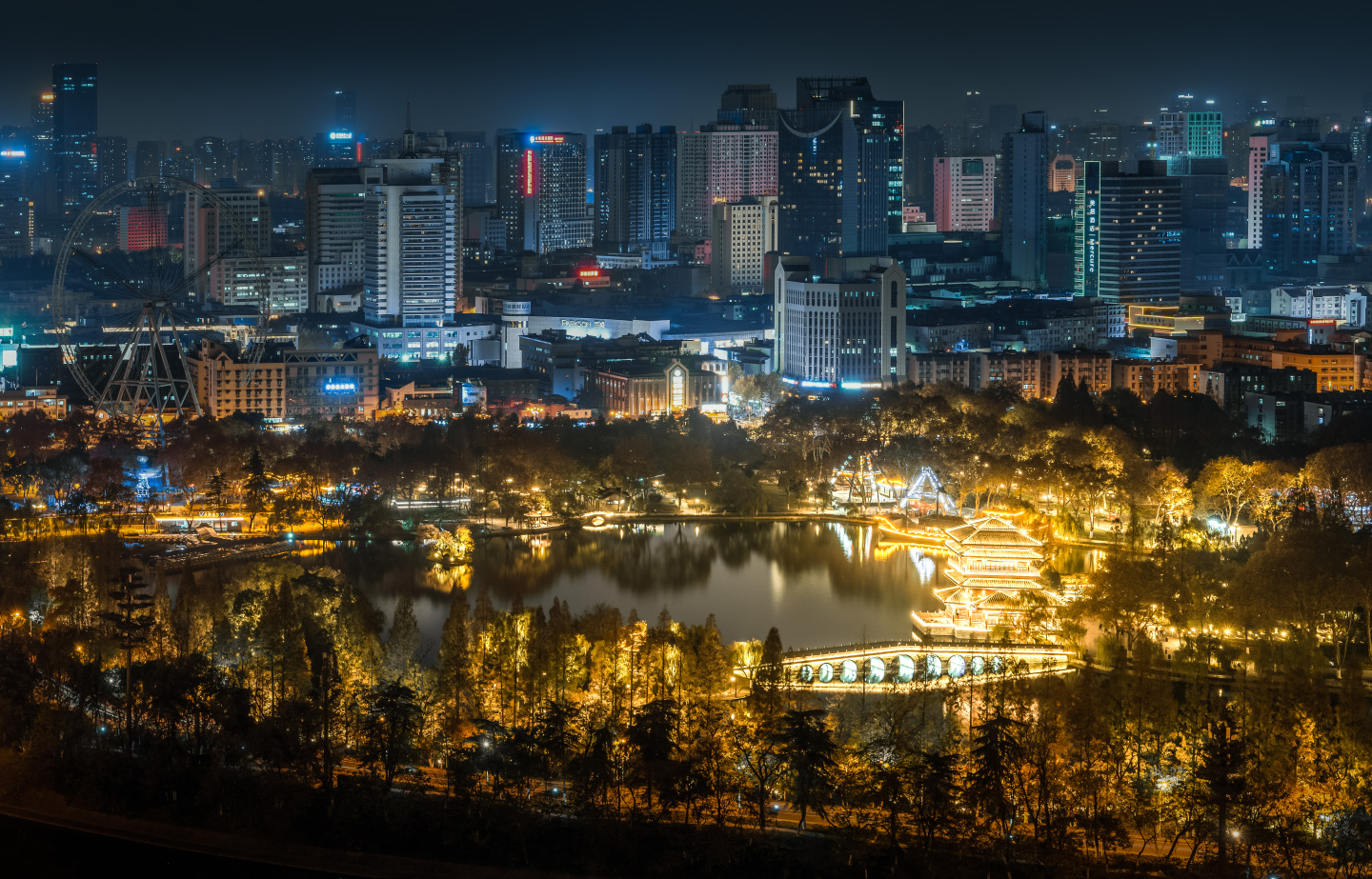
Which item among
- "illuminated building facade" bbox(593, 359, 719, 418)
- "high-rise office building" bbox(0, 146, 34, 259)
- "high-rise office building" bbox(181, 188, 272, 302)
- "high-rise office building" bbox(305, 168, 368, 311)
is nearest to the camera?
"illuminated building facade" bbox(593, 359, 719, 418)

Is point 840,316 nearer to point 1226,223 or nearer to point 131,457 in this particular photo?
point 131,457

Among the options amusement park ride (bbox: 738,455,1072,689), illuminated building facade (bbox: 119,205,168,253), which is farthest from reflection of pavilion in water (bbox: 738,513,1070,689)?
illuminated building facade (bbox: 119,205,168,253)

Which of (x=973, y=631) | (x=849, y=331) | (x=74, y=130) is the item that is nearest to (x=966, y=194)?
(x=849, y=331)

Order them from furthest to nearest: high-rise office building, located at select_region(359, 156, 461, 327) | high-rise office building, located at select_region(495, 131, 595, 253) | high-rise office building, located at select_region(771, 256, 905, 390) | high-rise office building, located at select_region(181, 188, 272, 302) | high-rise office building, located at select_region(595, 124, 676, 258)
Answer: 1. high-rise office building, located at select_region(495, 131, 595, 253)
2. high-rise office building, located at select_region(595, 124, 676, 258)
3. high-rise office building, located at select_region(181, 188, 272, 302)
4. high-rise office building, located at select_region(359, 156, 461, 327)
5. high-rise office building, located at select_region(771, 256, 905, 390)

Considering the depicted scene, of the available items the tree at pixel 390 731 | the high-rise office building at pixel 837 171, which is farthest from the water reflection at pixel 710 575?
the high-rise office building at pixel 837 171

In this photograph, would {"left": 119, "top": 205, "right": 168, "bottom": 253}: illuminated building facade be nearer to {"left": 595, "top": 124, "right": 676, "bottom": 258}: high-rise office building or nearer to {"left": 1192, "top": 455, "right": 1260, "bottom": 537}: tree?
{"left": 595, "top": 124, "right": 676, "bottom": 258}: high-rise office building

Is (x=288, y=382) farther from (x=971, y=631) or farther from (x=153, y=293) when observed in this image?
(x=971, y=631)

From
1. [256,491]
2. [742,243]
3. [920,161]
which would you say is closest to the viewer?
[256,491]
